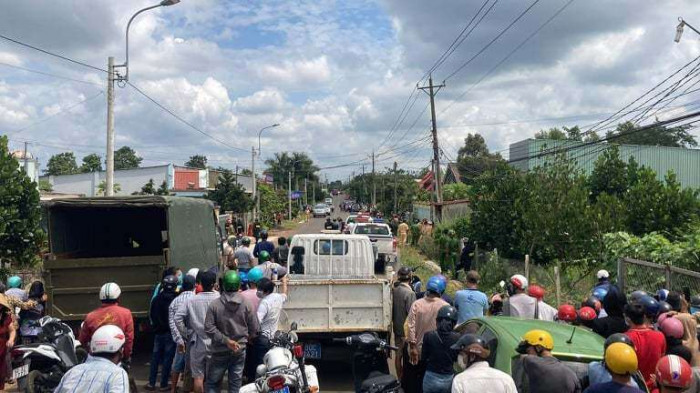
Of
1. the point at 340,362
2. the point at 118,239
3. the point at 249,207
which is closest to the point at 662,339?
the point at 340,362

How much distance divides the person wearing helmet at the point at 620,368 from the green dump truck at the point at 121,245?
289 inches

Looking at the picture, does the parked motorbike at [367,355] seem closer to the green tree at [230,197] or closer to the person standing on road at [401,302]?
the person standing on road at [401,302]

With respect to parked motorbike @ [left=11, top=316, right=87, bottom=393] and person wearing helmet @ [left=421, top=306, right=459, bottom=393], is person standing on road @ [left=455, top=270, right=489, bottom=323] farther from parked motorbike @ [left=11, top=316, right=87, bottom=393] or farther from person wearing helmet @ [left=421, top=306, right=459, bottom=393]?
parked motorbike @ [left=11, top=316, right=87, bottom=393]

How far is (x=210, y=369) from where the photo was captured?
6574 millimetres

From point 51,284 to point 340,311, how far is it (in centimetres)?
432

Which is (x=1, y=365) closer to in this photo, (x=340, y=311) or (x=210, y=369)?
(x=210, y=369)

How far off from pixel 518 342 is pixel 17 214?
13.5 m

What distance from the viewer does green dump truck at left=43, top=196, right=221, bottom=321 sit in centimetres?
946

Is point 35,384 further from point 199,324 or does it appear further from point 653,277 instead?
point 653,277

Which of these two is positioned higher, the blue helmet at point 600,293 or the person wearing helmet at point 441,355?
the blue helmet at point 600,293

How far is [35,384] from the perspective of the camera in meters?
6.33

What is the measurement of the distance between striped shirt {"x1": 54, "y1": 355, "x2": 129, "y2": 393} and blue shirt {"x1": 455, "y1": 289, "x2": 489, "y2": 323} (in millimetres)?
4548

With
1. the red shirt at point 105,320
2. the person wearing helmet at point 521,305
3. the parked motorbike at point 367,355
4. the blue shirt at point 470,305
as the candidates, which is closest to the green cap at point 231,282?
the red shirt at point 105,320

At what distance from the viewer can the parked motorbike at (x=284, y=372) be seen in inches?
208
